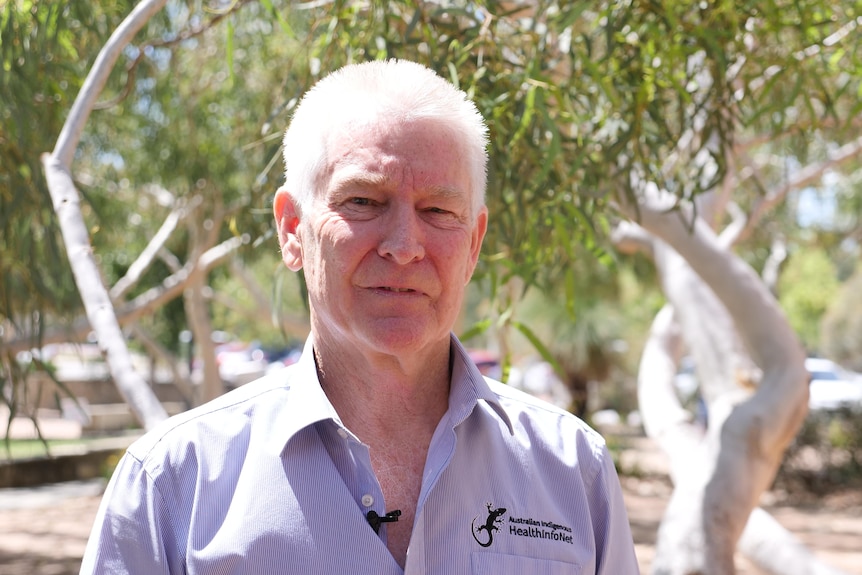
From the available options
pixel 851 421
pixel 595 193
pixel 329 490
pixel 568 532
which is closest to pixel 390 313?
pixel 329 490

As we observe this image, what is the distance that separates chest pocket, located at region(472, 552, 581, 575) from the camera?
177cm

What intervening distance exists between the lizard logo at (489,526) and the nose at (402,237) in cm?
45

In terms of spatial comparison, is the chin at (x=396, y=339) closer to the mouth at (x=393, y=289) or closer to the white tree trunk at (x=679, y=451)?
the mouth at (x=393, y=289)

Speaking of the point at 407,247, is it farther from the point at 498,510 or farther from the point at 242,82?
the point at 242,82

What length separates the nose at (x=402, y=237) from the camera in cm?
178

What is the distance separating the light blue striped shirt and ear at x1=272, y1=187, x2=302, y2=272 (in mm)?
192

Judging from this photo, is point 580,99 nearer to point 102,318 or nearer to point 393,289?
point 102,318

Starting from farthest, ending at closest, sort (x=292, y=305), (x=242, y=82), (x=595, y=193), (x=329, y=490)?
(x=292, y=305)
(x=242, y=82)
(x=595, y=193)
(x=329, y=490)

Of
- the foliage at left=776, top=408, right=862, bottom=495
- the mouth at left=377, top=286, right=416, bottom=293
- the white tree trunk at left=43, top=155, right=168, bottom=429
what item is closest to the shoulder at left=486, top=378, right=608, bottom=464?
the mouth at left=377, top=286, right=416, bottom=293

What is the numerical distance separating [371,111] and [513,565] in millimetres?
798

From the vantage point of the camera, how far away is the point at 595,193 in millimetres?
3633

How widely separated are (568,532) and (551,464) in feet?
0.43

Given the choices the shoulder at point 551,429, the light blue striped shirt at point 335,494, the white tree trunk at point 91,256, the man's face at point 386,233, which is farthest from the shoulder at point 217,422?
the white tree trunk at point 91,256

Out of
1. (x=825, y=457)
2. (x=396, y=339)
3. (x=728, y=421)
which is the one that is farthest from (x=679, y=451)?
(x=825, y=457)
